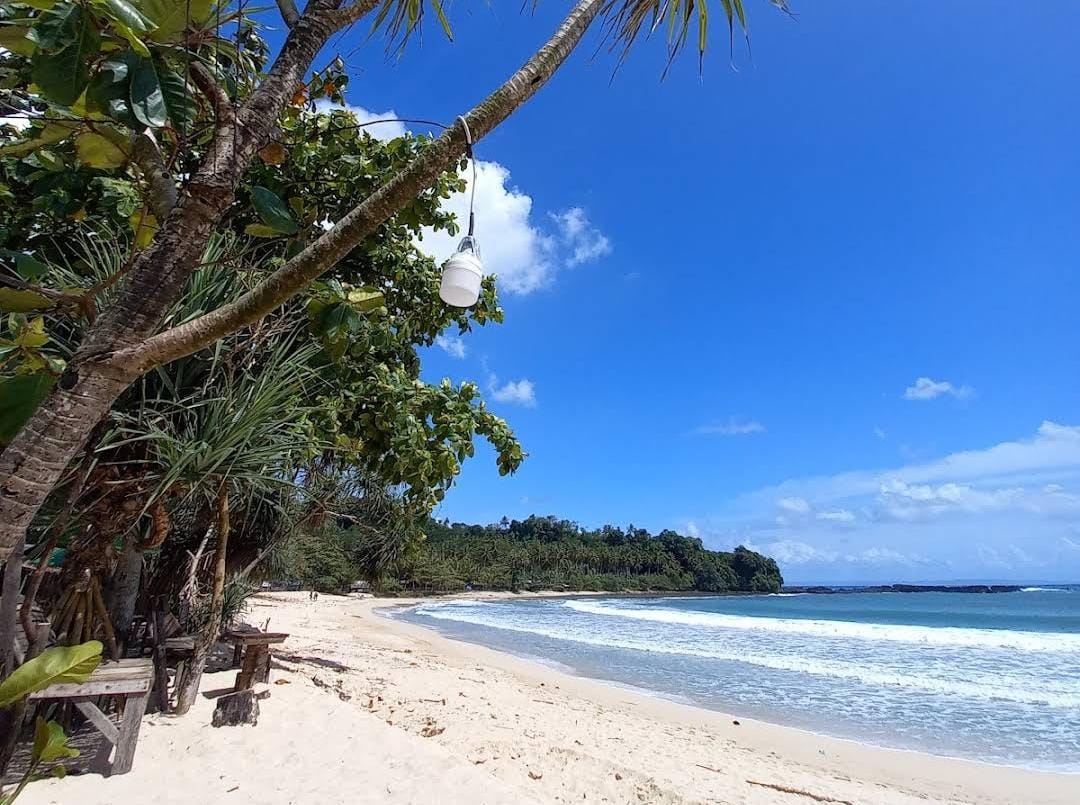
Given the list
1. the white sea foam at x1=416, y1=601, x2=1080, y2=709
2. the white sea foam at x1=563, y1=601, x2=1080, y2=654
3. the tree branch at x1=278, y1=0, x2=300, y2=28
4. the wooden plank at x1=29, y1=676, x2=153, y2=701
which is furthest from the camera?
the white sea foam at x1=563, y1=601, x2=1080, y2=654

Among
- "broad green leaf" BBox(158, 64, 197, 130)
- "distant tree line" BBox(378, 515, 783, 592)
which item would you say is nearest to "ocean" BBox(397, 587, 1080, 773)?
"broad green leaf" BBox(158, 64, 197, 130)

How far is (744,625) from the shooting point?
28.1 m

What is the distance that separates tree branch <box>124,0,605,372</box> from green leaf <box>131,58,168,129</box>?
317 mm

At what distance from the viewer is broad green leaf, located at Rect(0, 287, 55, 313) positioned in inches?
46.3

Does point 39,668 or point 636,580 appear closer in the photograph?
point 39,668

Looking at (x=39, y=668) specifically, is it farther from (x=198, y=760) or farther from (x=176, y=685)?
(x=176, y=685)

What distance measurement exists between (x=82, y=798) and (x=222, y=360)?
2540 mm

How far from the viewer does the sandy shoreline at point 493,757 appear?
13.2 feet

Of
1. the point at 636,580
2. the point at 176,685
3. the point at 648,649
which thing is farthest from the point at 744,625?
the point at 636,580

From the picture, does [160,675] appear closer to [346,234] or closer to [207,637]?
[207,637]

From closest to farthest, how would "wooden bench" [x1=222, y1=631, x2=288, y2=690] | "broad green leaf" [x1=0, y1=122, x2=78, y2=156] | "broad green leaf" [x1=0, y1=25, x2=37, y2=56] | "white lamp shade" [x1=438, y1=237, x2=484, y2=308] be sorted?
1. "broad green leaf" [x1=0, y1=25, x2=37, y2=56]
2. "broad green leaf" [x1=0, y1=122, x2=78, y2=156]
3. "white lamp shade" [x1=438, y1=237, x2=484, y2=308]
4. "wooden bench" [x1=222, y1=631, x2=288, y2=690]

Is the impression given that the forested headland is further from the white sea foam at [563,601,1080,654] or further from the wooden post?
the wooden post

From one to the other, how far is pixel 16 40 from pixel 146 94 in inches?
12.0

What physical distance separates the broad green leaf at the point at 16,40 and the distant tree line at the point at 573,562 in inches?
2277
